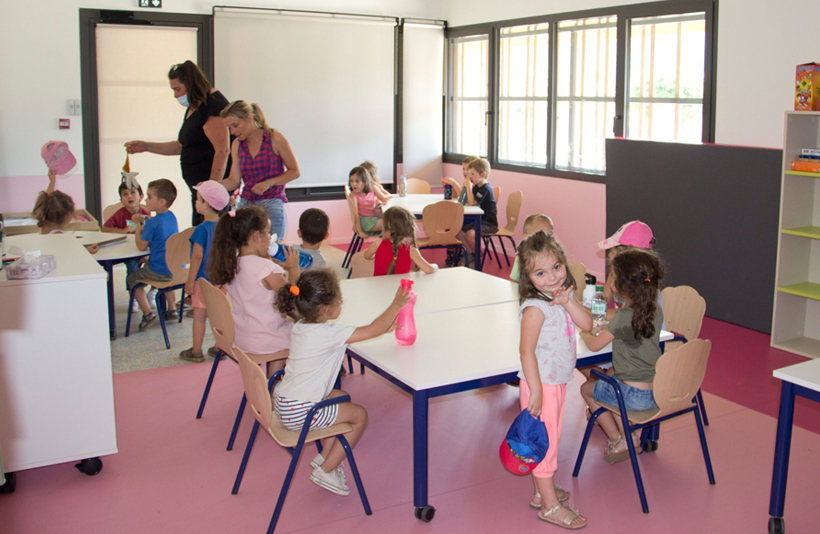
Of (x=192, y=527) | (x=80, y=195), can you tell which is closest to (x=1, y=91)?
(x=80, y=195)

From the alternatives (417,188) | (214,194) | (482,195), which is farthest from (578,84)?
(214,194)

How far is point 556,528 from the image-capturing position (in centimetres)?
259

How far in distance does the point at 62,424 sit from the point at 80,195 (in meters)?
4.51

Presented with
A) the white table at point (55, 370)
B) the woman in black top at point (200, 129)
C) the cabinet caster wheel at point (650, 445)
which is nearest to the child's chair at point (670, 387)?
the cabinet caster wheel at point (650, 445)

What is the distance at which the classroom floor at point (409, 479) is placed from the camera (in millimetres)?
2641

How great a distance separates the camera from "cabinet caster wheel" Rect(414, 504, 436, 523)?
261 cm

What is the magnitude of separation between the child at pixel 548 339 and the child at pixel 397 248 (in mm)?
1441

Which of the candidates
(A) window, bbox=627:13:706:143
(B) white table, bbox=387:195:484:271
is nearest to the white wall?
(A) window, bbox=627:13:706:143

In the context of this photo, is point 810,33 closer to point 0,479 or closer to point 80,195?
point 0,479

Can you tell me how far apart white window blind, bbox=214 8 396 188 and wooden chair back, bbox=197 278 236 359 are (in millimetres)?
4545

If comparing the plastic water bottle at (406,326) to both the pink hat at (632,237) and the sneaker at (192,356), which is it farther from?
the sneaker at (192,356)

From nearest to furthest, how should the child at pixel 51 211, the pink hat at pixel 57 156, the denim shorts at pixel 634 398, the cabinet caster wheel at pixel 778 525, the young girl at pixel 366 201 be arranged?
the cabinet caster wheel at pixel 778 525
the denim shorts at pixel 634 398
the child at pixel 51 211
the pink hat at pixel 57 156
the young girl at pixel 366 201

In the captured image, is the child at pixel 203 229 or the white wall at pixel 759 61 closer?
the child at pixel 203 229

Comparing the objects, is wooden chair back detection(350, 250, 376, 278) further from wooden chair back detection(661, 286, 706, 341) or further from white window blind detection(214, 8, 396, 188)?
white window blind detection(214, 8, 396, 188)
